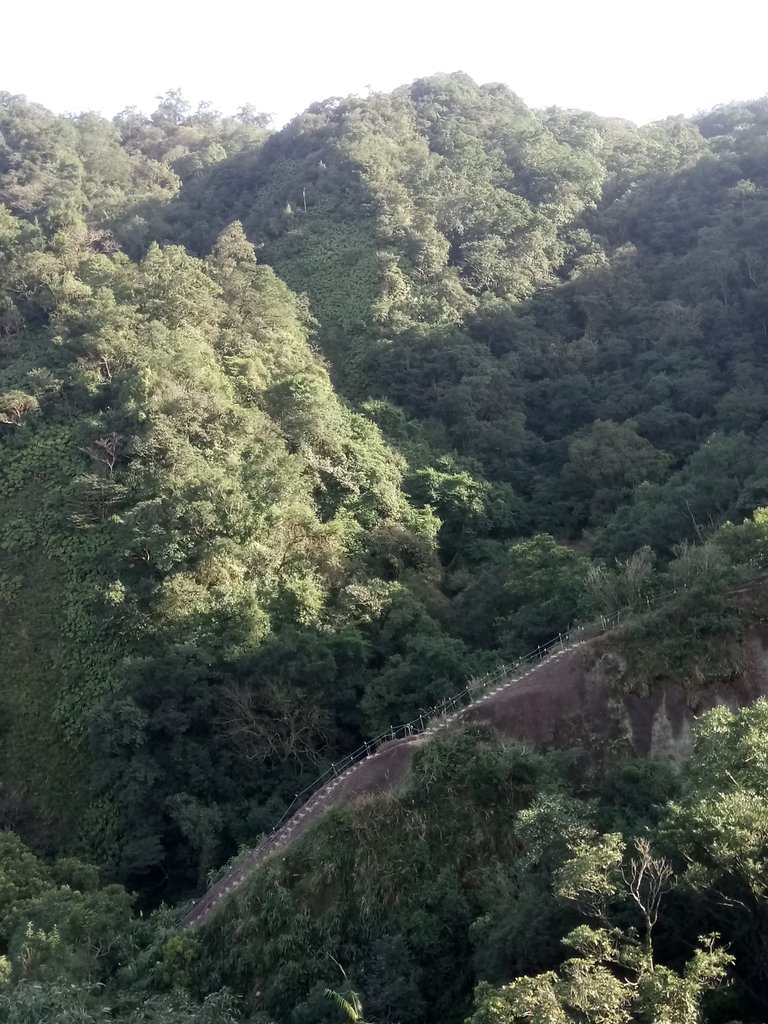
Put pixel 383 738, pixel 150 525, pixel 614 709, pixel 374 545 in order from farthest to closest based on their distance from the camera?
1. pixel 374 545
2. pixel 150 525
3. pixel 383 738
4. pixel 614 709

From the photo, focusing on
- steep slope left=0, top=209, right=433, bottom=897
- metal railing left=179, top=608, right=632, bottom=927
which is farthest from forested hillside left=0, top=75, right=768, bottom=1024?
metal railing left=179, top=608, right=632, bottom=927

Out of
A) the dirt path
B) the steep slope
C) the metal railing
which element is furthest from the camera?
the steep slope

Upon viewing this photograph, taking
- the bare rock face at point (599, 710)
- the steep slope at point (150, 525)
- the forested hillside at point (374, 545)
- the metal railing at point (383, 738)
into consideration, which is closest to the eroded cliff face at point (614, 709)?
the bare rock face at point (599, 710)

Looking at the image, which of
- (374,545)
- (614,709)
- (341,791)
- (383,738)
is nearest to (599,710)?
(614,709)

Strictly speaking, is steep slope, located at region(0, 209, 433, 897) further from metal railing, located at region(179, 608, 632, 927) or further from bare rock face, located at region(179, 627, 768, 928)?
bare rock face, located at region(179, 627, 768, 928)

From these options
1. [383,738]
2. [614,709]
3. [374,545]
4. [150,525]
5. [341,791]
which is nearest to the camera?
[341,791]

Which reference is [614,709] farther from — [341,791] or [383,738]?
[341,791]
